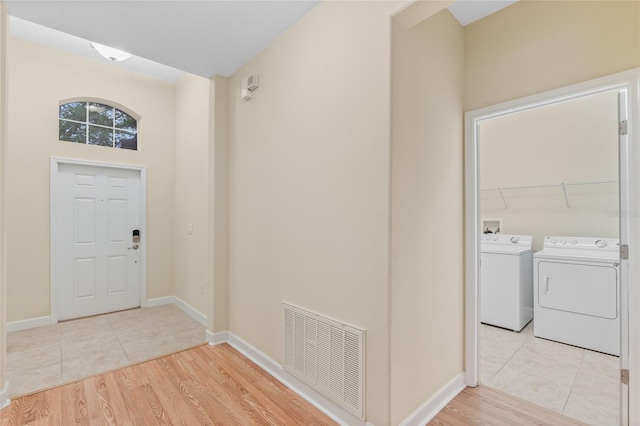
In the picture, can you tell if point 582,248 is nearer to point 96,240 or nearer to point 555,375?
point 555,375

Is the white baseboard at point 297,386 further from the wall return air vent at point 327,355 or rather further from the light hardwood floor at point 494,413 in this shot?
the light hardwood floor at point 494,413

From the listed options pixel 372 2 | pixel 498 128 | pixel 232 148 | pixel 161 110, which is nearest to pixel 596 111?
pixel 498 128

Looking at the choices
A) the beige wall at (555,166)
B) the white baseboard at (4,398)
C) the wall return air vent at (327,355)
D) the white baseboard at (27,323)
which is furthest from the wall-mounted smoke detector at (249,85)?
the white baseboard at (27,323)

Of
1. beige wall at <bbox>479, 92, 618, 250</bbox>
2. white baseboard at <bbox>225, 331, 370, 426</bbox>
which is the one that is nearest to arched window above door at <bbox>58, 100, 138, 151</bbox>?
white baseboard at <bbox>225, 331, 370, 426</bbox>

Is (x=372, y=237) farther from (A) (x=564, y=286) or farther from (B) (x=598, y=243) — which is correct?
(B) (x=598, y=243)

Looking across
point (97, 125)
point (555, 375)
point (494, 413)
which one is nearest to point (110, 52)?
point (97, 125)

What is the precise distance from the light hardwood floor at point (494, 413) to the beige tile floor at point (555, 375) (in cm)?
11

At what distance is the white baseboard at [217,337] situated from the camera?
3.03 m

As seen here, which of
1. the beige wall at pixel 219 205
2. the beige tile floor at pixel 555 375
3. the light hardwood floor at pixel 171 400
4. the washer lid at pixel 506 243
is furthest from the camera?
the washer lid at pixel 506 243

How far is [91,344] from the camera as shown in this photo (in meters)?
3.04

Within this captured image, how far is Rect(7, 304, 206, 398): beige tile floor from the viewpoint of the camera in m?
2.47

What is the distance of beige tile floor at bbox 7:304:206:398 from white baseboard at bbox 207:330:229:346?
0.49ft

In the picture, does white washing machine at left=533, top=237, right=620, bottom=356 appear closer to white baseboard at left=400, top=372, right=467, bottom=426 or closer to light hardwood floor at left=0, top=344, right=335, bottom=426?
white baseboard at left=400, top=372, right=467, bottom=426

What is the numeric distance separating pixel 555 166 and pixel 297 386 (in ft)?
12.0
